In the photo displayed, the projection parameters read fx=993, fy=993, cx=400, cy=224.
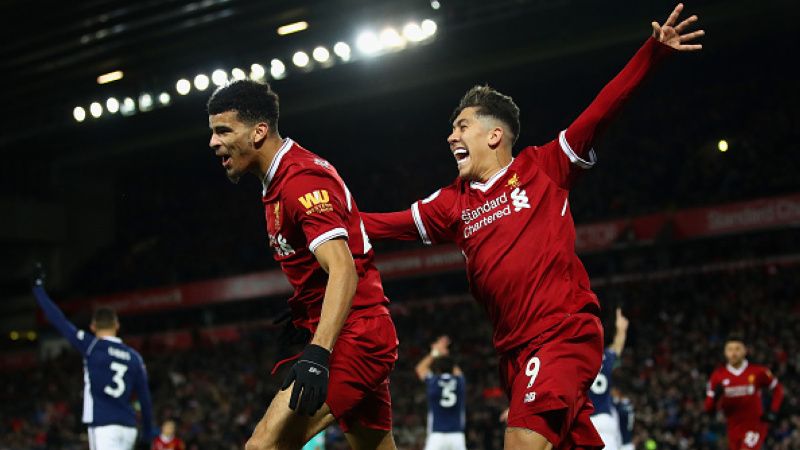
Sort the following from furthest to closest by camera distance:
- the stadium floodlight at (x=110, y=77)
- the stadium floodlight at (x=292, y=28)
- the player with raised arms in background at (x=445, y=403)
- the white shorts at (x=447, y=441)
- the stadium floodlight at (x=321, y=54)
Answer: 1. the stadium floodlight at (x=110, y=77)
2. the stadium floodlight at (x=321, y=54)
3. the stadium floodlight at (x=292, y=28)
4. the white shorts at (x=447, y=441)
5. the player with raised arms in background at (x=445, y=403)

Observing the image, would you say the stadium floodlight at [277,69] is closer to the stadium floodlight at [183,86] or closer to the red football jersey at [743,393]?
the stadium floodlight at [183,86]

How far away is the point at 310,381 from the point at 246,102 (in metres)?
1.36

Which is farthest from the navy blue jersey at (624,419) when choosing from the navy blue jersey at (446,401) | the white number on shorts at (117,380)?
the white number on shorts at (117,380)

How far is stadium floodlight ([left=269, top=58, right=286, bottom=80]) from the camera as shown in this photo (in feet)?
79.9

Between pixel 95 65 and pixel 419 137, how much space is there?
993 cm

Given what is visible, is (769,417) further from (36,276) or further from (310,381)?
(310,381)

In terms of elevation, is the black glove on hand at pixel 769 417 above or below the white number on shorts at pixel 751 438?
above

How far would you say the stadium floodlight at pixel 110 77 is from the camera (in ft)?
84.8

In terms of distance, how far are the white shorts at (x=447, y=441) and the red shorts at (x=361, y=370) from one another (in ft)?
28.8

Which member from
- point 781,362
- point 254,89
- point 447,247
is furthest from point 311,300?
point 447,247

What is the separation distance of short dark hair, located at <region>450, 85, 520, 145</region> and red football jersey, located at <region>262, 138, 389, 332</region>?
0.90 metres

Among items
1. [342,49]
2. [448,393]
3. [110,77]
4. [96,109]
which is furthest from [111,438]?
[96,109]

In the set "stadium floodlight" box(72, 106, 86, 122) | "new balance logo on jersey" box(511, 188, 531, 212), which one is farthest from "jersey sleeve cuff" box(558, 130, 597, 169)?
"stadium floodlight" box(72, 106, 86, 122)

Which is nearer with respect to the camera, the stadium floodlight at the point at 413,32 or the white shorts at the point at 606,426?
the white shorts at the point at 606,426
